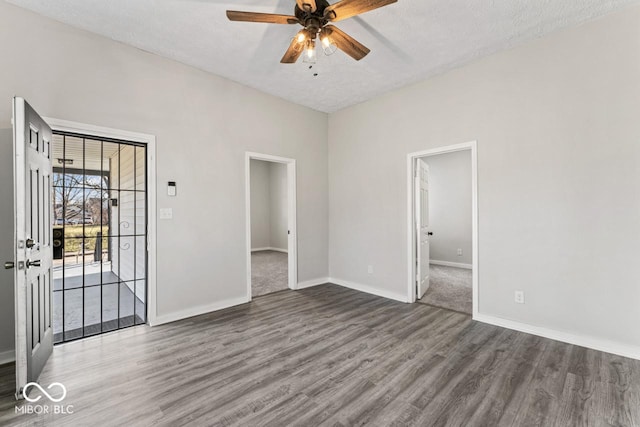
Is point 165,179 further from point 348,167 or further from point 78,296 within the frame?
point 348,167

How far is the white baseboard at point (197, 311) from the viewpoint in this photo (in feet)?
10.9

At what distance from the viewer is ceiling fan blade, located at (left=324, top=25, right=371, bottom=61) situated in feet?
7.59

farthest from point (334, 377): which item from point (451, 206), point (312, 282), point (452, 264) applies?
point (451, 206)

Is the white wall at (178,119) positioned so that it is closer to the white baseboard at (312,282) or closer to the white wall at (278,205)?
the white baseboard at (312,282)

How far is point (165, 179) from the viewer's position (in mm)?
3359

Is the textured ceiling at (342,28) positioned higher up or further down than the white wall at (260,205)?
higher up

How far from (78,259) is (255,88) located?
3.26m

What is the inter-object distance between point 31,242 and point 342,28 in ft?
10.4

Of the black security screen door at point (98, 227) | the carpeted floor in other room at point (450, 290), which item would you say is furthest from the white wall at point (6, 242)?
the carpeted floor in other room at point (450, 290)

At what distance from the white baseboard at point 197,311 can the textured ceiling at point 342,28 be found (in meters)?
3.02

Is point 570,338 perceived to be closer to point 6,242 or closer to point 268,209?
point 6,242

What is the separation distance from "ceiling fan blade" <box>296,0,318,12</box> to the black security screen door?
2.40 metres

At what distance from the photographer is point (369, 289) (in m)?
4.59

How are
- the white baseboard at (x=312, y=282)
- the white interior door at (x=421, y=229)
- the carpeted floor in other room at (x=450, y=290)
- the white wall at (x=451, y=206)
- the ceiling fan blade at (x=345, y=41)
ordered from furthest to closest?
the white wall at (x=451, y=206)
the white baseboard at (x=312, y=282)
the white interior door at (x=421, y=229)
the carpeted floor in other room at (x=450, y=290)
the ceiling fan blade at (x=345, y=41)
